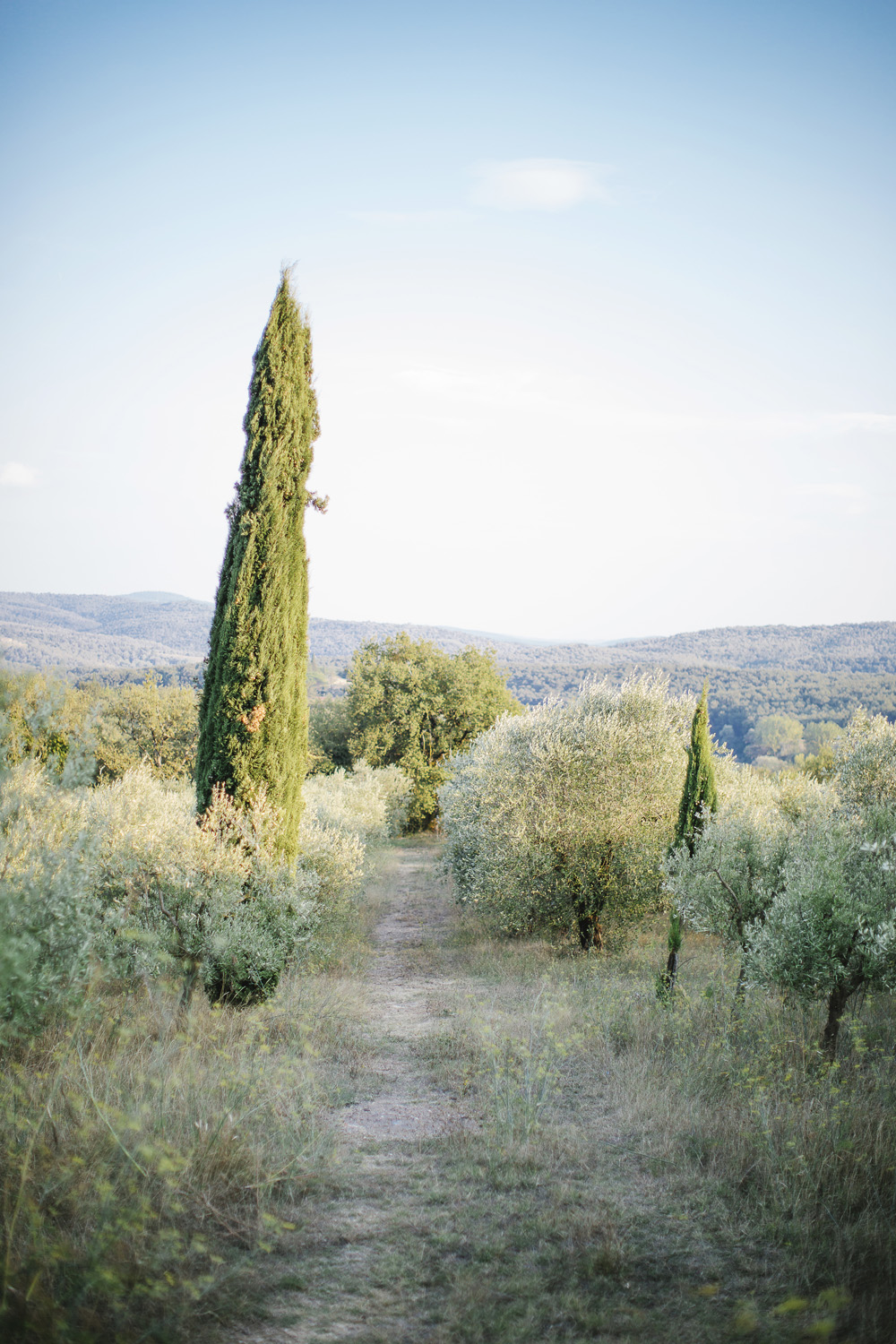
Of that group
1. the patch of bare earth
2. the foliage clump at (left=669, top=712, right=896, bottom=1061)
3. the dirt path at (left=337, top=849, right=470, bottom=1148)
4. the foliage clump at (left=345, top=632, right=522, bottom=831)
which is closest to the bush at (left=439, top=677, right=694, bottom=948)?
the foliage clump at (left=669, top=712, right=896, bottom=1061)

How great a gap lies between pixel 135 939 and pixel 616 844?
8.56m

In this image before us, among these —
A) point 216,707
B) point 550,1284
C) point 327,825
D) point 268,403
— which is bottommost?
point 327,825

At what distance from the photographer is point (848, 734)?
56.9ft

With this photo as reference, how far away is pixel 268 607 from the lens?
351 inches

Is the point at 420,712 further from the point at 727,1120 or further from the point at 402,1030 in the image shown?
the point at 727,1120

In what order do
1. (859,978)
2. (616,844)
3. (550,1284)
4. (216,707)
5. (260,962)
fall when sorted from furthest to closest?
(616,844)
(216,707)
(260,962)
(859,978)
(550,1284)

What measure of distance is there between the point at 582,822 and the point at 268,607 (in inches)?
277

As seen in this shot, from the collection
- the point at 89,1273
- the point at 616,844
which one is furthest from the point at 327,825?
the point at 89,1273

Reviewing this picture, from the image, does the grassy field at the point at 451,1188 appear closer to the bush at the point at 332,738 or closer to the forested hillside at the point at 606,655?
the bush at the point at 332,738

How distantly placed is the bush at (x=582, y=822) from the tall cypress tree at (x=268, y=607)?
5140mm

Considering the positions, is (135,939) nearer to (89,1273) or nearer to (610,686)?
(89,1273)

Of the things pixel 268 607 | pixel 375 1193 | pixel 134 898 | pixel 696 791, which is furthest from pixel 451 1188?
pixel 696 791

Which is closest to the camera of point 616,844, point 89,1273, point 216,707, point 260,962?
point 89,1273

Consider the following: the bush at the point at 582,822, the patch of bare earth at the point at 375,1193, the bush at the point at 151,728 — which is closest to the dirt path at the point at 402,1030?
the patch of bare earth at the point at 375,1193
